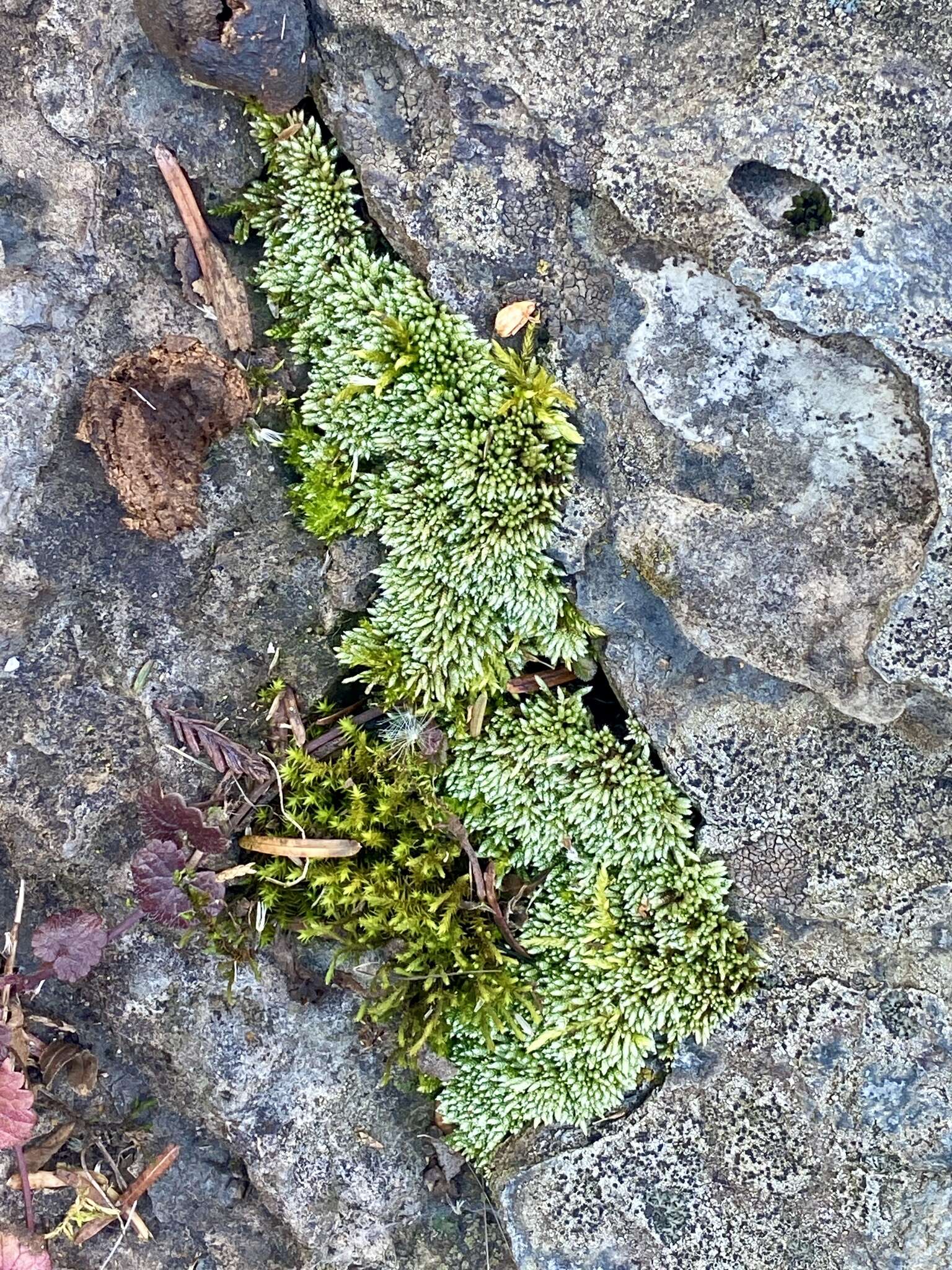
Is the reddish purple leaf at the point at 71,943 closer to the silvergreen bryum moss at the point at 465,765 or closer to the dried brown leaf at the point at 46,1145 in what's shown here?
the silvergreen bryum moss at the point at 465,765

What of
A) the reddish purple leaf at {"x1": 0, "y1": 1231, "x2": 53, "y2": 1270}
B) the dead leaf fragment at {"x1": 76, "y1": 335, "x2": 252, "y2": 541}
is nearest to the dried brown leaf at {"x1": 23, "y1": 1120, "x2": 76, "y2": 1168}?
the reddish purple leaf at {"x1": 0, "y1": 1231, "x2": 53, "y2": 1270}

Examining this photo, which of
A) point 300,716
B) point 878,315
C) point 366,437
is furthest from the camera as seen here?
point 300,716

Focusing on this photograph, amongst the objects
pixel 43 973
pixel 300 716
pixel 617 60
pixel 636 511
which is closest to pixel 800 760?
pixel 636 511

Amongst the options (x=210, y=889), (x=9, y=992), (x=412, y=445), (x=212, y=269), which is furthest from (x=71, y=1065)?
(x=212, y=269)

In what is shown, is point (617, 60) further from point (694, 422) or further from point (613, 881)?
point (613, 881)

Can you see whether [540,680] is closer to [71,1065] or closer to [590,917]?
[590,917]

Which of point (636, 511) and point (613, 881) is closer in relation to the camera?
point (636, 511)

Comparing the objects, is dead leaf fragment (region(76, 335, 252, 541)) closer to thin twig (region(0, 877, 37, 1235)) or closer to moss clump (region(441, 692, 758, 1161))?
moss clump (region(441, 692, 758, 1161))
